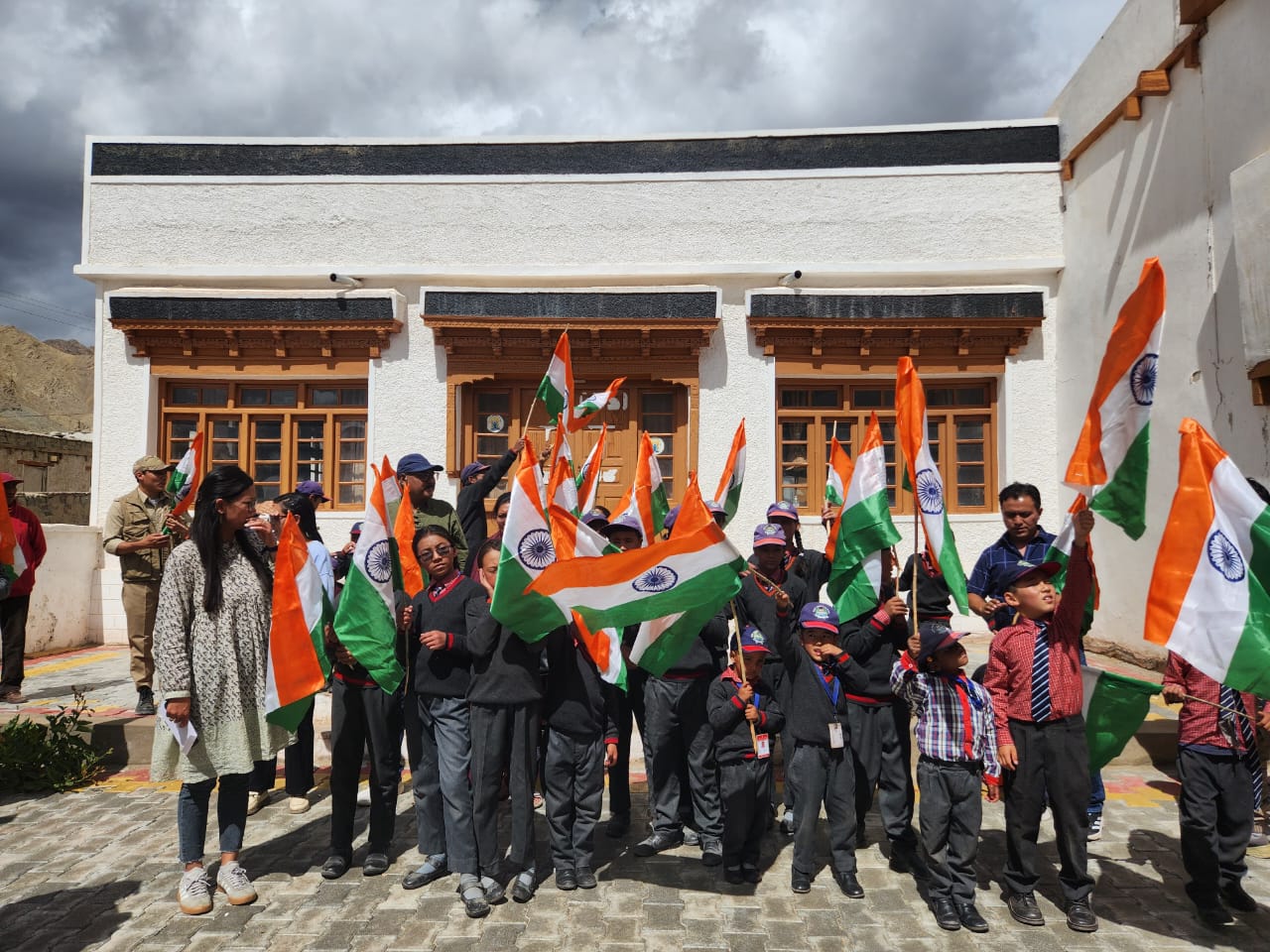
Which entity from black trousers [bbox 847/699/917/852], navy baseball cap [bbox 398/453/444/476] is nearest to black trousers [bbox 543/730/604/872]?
black trousers [bbox 847/699/917/852]

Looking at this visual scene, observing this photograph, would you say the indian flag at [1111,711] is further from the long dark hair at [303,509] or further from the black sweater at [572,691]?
the long dark hair at [303,509]

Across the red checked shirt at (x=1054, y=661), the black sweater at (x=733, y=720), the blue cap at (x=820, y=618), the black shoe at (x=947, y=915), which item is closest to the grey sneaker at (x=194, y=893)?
the black sweater at (x=733, y=720)

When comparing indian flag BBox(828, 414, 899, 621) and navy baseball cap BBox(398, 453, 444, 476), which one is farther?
navy baseball cap BBox(398, 453, 444, 476)

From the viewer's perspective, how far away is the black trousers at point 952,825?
3.75 metres

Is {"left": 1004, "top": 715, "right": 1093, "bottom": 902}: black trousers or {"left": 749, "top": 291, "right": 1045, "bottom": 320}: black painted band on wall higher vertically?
{"left": 749, "top": 291, "right": 1045, "bottom": 320}: black painted band on wall

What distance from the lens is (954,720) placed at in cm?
382

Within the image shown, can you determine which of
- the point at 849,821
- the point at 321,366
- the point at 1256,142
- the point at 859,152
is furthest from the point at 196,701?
the point at 859,152

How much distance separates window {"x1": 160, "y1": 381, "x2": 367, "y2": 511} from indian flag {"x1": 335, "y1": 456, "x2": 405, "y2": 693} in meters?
6.05

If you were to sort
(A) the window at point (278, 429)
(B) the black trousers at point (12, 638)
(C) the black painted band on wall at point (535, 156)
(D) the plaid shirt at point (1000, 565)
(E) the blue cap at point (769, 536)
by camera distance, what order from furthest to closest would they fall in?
(A) the window at point (278, 429) → (C) the black painted band on wall at point (535, 156) → (B) the black trousers at point (12, 638) → (E) the blue cap at point (769, 536) → (D) the plaid shirt at point (1000, 565)

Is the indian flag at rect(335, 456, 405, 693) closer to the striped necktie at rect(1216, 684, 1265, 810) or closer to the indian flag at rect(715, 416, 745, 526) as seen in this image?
the indian flag at rect(715, 416, 745, 526)

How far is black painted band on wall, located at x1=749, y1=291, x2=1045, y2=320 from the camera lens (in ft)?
30.9

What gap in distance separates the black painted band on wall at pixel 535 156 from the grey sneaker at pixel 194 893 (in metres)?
8.20

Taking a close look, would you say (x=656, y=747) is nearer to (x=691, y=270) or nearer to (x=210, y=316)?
(x=691, y=270)

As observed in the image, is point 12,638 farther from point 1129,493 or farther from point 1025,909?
point 1129,493
